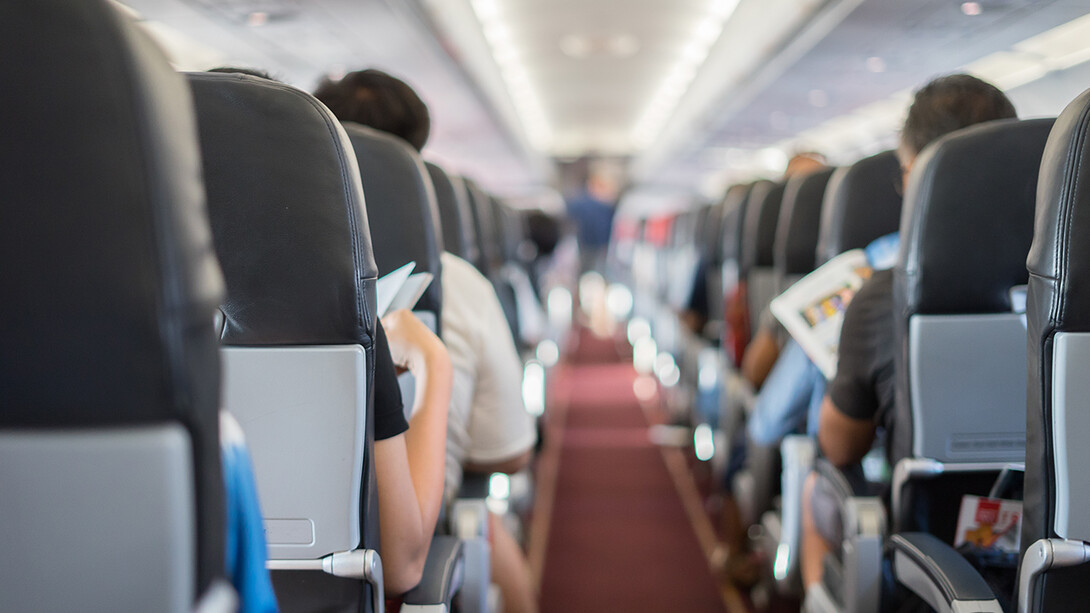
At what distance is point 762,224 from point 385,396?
91.6 inches

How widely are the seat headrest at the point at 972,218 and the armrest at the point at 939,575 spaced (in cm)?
43

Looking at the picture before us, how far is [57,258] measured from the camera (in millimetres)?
630

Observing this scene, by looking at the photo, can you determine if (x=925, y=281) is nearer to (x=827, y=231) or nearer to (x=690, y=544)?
(x=827, y=231)

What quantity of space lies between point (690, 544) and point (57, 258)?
3437mm

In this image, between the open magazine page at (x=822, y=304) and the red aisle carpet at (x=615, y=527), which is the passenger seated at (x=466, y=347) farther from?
the red aisle carpet at (x=615, y=527)

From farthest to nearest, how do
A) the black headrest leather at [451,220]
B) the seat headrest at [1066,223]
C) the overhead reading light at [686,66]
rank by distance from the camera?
1. the overhead reading light at [686,66]
2. the black headrest leather at [451,220]
3. the seat headrest at [1066,223]

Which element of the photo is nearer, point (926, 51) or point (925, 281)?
point (925, 281)

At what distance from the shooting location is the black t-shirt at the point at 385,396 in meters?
1.25

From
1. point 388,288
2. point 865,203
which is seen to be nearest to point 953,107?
point 865,203

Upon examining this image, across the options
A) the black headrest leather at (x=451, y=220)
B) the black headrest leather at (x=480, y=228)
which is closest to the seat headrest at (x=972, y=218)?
the black headrest leather at (x=451, y=220)

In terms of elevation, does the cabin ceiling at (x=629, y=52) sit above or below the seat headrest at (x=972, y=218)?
above

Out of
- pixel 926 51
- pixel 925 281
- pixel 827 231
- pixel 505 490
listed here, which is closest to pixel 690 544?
pixel 505 490

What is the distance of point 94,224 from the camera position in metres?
0.63

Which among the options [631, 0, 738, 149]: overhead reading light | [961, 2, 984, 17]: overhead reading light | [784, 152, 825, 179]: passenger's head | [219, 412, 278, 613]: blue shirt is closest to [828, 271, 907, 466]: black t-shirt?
[219, 412, 278, 613]: blue shirt
